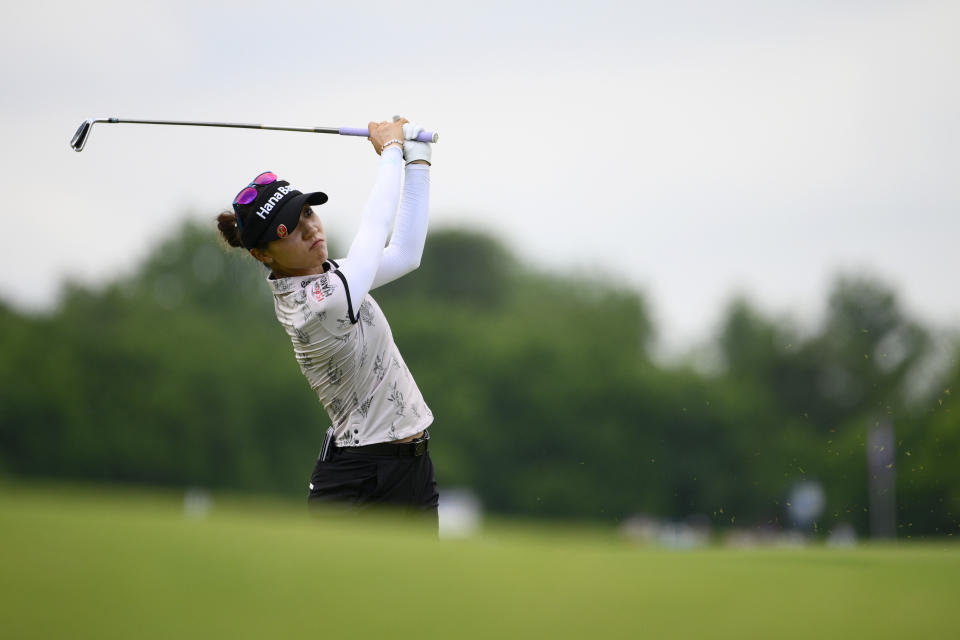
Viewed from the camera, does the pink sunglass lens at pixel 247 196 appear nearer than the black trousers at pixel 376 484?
Yes

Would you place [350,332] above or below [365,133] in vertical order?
below

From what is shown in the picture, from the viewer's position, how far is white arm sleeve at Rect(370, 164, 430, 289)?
6.54m

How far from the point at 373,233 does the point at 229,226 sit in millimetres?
771

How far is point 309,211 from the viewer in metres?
6.06

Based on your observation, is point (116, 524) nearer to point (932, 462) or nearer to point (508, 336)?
point (932, 462)

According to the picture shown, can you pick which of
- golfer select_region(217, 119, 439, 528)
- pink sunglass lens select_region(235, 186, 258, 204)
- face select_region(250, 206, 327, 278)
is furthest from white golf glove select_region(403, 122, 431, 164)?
pink sunglass lens select_region(235, 186, 258, 204)

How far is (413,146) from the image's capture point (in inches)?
258

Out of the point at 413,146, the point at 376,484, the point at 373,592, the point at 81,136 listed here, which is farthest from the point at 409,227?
the point at 373,592

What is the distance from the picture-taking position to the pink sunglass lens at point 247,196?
5.96 metres

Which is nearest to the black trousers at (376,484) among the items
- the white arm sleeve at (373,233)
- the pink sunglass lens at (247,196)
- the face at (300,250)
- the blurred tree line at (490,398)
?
the white arm sleeve at (373,233)

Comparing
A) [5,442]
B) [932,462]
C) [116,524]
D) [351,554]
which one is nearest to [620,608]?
[351,554]

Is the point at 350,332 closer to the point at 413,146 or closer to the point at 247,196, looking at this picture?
the point at 247,196

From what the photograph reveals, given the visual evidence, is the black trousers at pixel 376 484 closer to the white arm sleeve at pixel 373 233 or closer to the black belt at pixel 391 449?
the black belt at pixel 391 449

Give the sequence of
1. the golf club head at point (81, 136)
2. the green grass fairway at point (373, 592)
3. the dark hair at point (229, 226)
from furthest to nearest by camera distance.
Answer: the golf club head at point (81, 136)
the dark hair at point (229, 226)
the green grass fairway at point (373, 592)
